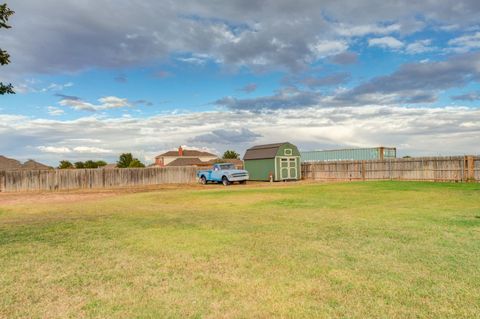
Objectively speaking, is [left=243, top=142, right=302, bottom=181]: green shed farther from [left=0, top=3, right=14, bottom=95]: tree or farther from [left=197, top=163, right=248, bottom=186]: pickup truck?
[left=0, top=3, right=14, bottom=95]: tree

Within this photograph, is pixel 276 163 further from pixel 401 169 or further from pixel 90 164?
pixel 90 164

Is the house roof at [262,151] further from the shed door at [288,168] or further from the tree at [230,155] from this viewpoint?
the tree at [230,155]

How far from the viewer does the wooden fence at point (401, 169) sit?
2489 centimetres

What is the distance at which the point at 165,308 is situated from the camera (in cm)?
408

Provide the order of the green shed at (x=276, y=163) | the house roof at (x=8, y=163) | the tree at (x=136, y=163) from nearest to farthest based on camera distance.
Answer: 1. the green shed at (x=276, y=163)
2. the house roof at (x=8, y=163)
3. the tree at (x=136, y=163)

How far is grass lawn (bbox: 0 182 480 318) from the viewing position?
13.4 ft

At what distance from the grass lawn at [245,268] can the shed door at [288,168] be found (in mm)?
24774

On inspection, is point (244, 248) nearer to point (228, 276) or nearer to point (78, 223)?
point (228, 276)

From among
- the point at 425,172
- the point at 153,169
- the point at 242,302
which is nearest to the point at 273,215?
the point at 242,302

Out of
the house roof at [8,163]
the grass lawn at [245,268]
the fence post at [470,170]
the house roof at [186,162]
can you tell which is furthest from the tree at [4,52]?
the house roof at [186,162]

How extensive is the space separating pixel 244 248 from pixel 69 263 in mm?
2974

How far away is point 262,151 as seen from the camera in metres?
36.9

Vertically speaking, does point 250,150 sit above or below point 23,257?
above

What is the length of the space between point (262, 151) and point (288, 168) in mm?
3283
